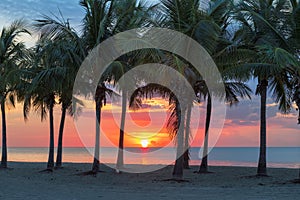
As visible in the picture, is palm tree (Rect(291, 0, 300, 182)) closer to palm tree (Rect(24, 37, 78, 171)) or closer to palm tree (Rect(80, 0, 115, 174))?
palm tree (Rect(80, 0, 115, 174))

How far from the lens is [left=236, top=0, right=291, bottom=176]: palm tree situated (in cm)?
1646

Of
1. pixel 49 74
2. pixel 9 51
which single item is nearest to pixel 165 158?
pixel 9 51

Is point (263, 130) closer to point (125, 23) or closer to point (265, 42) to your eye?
point (265, 42)

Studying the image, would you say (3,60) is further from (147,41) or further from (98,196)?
(98,196)

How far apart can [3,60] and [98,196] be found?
48.8 ft

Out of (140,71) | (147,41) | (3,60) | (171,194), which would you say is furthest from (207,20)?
(3,60)

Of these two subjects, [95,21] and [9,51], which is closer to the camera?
[95,21]

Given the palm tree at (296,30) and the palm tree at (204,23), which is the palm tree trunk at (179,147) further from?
the palm tree at (296,30)

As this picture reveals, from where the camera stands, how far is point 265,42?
18.3m

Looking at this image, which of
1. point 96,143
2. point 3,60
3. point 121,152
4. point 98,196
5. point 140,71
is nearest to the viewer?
point 98,196

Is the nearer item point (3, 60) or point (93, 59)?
point (93, 59)

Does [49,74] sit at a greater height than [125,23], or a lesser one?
lesser

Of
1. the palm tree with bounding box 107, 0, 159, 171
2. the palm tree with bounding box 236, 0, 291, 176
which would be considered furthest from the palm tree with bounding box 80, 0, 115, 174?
the palm tree with bounding box 236, 0, 291, 176

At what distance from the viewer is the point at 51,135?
78.1ft
